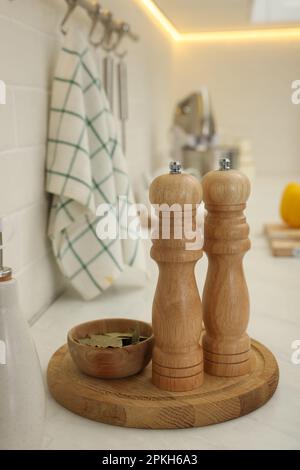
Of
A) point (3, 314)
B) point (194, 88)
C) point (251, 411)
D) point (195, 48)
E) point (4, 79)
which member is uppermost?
point (195, 48)

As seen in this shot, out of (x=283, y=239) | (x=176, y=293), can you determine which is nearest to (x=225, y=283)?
(x=176, y=293)

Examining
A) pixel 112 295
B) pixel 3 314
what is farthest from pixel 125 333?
pixel 112 295

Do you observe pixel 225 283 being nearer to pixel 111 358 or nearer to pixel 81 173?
pixel 111 358

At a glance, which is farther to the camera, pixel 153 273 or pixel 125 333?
pixel 153 273

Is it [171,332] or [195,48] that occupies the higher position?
[195,48]

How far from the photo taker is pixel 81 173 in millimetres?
843

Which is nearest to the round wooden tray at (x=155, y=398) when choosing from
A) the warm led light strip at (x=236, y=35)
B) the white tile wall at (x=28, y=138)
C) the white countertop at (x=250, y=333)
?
the white countertop at (x=250, y=333)

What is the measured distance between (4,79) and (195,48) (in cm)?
202

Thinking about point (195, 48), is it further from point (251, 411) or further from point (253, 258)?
point (251, 411)

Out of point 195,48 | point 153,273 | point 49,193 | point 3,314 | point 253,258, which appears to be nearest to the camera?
point 3,314

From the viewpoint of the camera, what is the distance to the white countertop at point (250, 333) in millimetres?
501

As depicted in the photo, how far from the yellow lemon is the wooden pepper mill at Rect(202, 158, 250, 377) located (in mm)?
804

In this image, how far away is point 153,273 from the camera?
109 centimetres

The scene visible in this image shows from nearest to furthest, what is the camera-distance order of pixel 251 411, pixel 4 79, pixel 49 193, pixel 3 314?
pixel 3 314 < pixel 251 411 < pixel 4 79 < pixel 49 193
